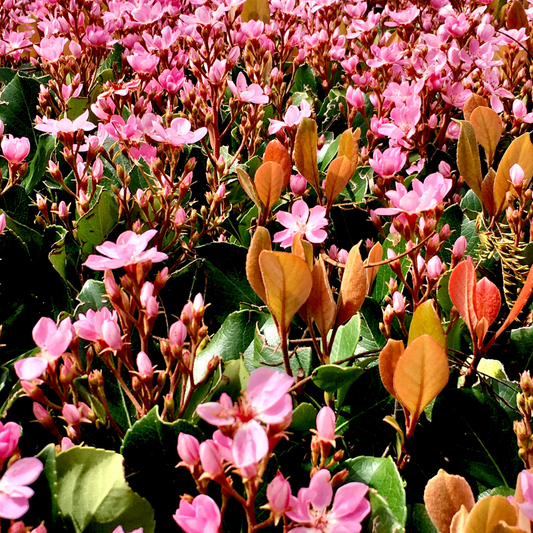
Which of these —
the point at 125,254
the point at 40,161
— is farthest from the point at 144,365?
the point at 40,161

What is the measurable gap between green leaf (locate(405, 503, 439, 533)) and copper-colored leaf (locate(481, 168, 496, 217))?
2.33 feet

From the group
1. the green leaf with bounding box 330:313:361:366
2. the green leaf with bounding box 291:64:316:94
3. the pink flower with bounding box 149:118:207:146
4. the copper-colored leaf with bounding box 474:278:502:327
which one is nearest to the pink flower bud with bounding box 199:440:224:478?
the green leaf with bounding box 330:313:361:366

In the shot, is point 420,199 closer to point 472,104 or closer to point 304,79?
point 472,104

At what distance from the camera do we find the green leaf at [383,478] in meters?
0.67

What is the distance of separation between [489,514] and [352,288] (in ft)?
1.17

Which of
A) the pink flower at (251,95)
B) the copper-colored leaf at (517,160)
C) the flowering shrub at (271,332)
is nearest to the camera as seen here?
the flowering shrub at (271,332)

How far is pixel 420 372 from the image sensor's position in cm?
69

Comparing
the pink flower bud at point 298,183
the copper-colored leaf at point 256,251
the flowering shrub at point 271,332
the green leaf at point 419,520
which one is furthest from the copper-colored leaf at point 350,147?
the green leaf at point 419,520

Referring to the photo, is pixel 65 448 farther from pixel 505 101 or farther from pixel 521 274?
pixel 505 101

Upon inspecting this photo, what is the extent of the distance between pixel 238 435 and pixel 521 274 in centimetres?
78

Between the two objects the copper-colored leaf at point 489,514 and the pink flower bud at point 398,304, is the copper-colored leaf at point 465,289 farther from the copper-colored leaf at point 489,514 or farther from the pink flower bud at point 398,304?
the copper-colored leaf at point 489,514

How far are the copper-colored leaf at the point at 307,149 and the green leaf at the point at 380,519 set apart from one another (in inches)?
27.7

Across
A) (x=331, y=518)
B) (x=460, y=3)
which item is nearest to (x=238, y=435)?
(x=331, y=518)

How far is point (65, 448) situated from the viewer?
75 centimetres
